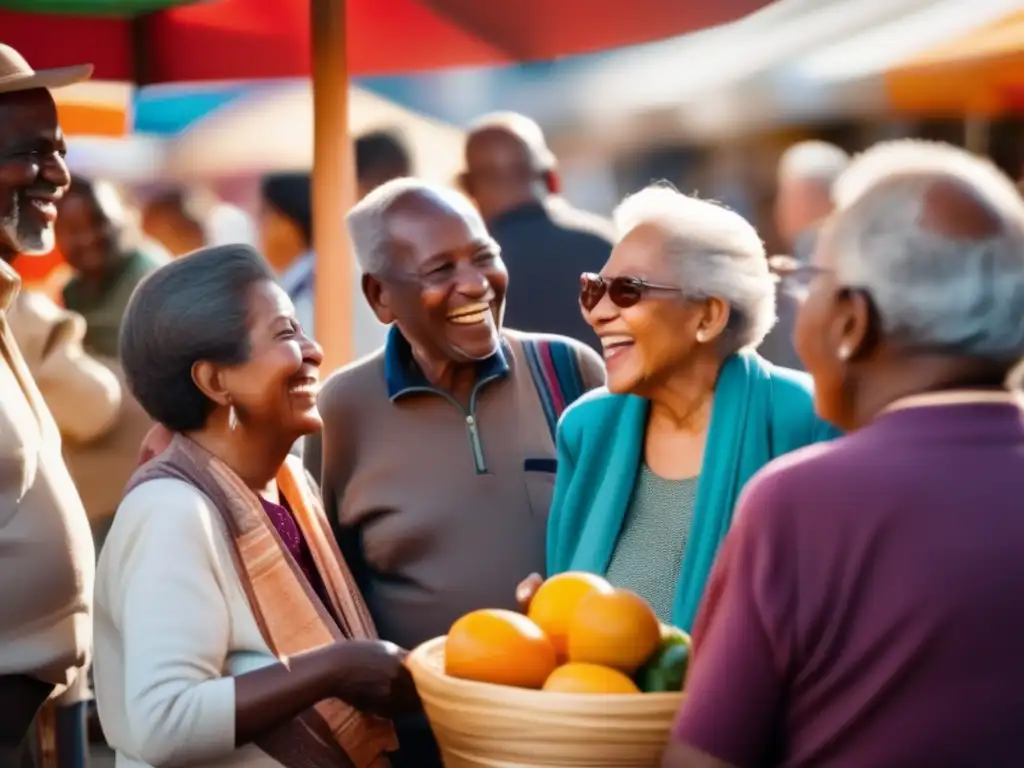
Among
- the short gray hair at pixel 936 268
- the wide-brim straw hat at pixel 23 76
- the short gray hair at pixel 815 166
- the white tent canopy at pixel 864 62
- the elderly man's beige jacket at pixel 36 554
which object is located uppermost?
the white tent canopy at pixel 864 62

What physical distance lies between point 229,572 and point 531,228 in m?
3.38

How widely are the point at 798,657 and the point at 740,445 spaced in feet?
3.36

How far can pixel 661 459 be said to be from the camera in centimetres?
307

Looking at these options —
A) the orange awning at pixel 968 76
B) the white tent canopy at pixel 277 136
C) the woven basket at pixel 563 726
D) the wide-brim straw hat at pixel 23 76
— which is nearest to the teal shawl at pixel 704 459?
the woven basket at pixel 563 726

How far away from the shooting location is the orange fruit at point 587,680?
221 cm

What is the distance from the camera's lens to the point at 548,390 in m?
3.42

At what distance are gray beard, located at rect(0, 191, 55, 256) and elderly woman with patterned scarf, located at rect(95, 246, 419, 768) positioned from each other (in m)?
0.87

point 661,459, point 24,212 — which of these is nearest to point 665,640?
point 661,459

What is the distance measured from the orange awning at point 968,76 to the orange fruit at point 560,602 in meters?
6.27

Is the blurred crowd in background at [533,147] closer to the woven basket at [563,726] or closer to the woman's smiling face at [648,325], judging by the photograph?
the woman's smiling face at [648,325]

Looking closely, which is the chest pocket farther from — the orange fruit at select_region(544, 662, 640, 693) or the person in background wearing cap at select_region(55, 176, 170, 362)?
the person in background wearing cap at select_region(55, 176, 170, 362)

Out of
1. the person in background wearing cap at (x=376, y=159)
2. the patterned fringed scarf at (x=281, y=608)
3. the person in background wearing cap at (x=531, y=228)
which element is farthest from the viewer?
the person in background wearing cap at (x=376, y=159)

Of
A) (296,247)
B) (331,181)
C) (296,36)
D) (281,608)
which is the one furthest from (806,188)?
(281,608)

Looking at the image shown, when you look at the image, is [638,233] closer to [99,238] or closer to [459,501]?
[459,501]
